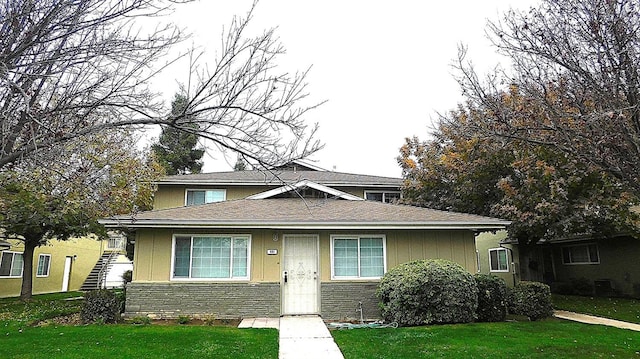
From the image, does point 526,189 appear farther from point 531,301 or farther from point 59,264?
point 59,264

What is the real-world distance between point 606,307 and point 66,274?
28102 millimetres

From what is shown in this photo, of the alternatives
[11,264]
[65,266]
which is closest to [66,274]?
[65,266]

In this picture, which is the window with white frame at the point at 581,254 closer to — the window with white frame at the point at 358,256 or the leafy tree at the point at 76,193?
the window with white frame at the point at 358,256

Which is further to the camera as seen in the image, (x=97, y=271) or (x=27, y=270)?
(x=97, y=271)

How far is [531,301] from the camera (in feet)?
40.9

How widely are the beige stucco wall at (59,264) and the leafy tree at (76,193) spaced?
437cm

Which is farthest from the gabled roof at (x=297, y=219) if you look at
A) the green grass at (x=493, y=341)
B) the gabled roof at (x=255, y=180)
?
the gabled roof at (x=255, y=180)

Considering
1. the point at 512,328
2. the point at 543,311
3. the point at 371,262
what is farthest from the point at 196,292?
the point at 543,311

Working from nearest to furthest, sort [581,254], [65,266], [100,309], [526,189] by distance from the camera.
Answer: [100,309], [526,189], [581,254], [65,266]

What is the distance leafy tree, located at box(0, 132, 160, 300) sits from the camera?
7.55 meters

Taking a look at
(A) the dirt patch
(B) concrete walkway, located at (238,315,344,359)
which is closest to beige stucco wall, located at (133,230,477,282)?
(B) concrete walkway, located at (238,315,344,359)

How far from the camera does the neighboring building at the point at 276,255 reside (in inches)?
489

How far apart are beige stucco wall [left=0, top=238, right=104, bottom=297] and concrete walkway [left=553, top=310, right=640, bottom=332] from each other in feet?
70.8

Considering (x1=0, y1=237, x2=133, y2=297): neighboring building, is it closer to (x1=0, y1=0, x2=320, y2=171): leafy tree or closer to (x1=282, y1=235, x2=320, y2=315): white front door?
(x1=282, y1=235, x2=320, y2=315): white front door
